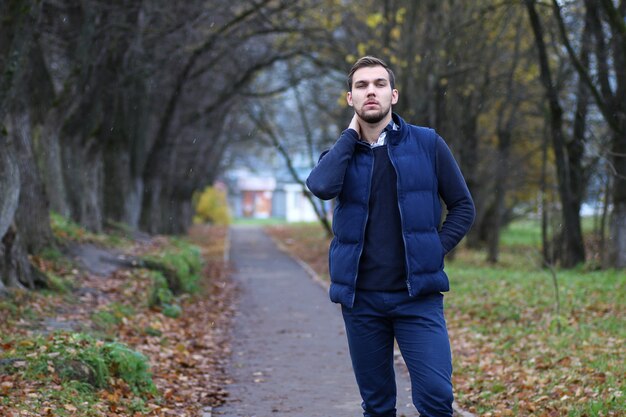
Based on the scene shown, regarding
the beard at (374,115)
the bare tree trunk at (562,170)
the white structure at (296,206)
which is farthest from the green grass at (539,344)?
the white structure at (296,206)

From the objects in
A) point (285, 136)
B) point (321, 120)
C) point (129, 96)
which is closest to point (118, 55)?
point (129, 96)

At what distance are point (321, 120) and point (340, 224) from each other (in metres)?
37.2

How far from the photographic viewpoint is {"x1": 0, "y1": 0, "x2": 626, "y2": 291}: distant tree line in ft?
47.5

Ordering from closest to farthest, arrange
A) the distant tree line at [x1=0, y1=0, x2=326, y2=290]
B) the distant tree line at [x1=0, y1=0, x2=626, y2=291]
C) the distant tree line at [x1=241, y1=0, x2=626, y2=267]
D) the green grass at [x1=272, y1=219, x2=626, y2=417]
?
the green grass at [x1=272, y1=219, x2=626, y2=417] < the distant tree line at [x1=0, y1=0, x2=326, y2=290] < the distant tree line at [x1=0, y1=0, x2=626, y2=291] < the distant tree line at [x1=241, y1=0, x2=626, y2=267]

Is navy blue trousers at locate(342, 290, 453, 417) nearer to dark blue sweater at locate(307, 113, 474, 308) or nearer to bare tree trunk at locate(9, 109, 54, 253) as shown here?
dark blue sweater at locate(307, 113, 474, 308)

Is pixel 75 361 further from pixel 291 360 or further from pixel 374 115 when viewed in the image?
pixel 374 115

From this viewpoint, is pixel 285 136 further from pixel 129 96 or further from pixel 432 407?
pixel 432 407

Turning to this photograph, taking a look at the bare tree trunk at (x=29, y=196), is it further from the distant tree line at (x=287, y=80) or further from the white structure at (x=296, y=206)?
the white structure at (x=296, y=206)

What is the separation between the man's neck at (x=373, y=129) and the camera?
16.0 feet

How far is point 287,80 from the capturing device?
98.4ft

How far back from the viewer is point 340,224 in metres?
4.82

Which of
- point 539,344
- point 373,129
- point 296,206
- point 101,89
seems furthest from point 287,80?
point 296,206

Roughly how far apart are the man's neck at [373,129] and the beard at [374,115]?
7 centimetres

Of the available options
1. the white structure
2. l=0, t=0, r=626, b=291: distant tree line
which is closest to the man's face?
l=0, t=0, r=626, b=291: distant tree line
